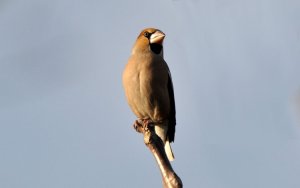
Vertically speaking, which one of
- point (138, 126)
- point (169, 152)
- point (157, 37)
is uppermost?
point (157, 37)

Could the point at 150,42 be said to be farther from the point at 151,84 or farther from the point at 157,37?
the point at 151,84

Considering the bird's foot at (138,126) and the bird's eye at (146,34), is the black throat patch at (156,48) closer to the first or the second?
the bird's eye at (146,34)

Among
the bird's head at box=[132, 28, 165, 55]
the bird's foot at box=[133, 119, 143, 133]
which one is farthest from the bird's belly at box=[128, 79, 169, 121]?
the bird's head at box=[132, 28, 165, 55]

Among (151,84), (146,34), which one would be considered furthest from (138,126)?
(146,34)

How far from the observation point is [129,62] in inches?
225

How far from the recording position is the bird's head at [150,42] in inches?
232

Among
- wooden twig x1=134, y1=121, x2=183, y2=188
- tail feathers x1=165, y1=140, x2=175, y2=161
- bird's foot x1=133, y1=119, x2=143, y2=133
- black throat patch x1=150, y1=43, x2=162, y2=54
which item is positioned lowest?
tail feathers x1=165, y1=140, x2=175, y2=161

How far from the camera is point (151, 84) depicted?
17.8ft

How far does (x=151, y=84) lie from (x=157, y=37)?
2.22 ft

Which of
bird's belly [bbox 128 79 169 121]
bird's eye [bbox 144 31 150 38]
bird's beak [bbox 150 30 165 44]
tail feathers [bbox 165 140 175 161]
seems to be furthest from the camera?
tail feathers [bbox 165 140 175 161]

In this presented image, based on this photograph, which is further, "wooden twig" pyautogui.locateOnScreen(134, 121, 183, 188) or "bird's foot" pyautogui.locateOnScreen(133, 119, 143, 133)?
"bird's foot" pyautogui.locateOnScreen(133, 119, 143, 133)

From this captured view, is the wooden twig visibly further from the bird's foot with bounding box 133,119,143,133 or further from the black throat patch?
the black throat patch

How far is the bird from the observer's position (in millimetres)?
5406

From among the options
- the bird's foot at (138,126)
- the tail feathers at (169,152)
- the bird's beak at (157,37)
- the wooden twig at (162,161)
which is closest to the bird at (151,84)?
the bird's beak at (157,37)
